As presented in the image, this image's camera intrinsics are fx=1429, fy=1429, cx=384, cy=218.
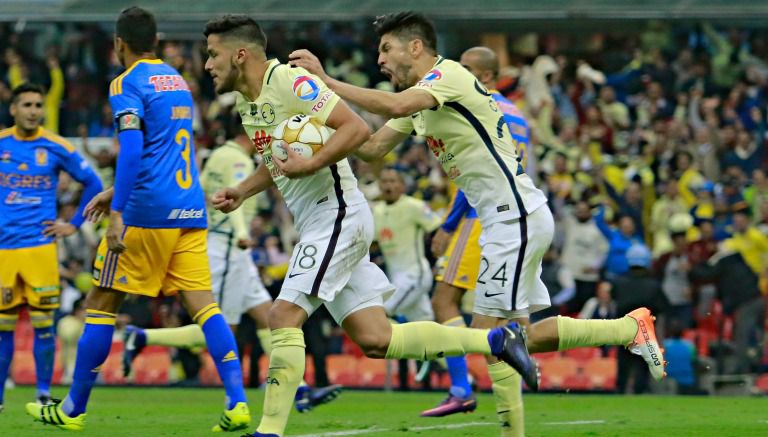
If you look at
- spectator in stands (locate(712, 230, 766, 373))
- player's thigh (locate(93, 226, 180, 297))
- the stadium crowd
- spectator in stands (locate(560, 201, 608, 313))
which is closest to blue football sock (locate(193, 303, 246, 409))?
player's thigh (locate(93, 226, 180, 297))

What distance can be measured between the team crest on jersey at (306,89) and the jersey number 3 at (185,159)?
189 cm

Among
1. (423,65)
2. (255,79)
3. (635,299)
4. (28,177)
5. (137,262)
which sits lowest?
(137,262)

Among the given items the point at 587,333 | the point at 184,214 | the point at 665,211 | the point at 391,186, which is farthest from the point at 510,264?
the point at 665,211

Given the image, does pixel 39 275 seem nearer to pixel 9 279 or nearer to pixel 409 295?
pixel 9 279

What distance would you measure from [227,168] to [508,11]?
10.00 meters

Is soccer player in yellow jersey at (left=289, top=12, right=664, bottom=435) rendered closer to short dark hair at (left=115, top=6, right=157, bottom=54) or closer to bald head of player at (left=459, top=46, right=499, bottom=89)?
short dark hair at (left=115, top=6, right=157, bottom=54)

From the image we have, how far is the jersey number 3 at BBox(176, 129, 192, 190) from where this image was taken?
10047 millimetres

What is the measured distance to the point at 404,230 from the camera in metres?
17.6

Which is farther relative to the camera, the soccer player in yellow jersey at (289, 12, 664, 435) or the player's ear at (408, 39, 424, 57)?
the player's ear at (408, 39, 424, 57)

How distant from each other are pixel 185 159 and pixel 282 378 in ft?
8.09

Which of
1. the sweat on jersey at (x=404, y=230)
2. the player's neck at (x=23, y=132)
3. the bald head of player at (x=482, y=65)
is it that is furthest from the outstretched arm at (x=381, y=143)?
the sweat on jersey at (x=404, y=230)

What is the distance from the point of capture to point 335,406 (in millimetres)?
14445

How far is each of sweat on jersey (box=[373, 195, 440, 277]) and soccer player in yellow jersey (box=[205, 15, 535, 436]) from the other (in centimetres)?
852

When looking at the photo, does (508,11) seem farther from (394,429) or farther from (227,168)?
(394,429)
